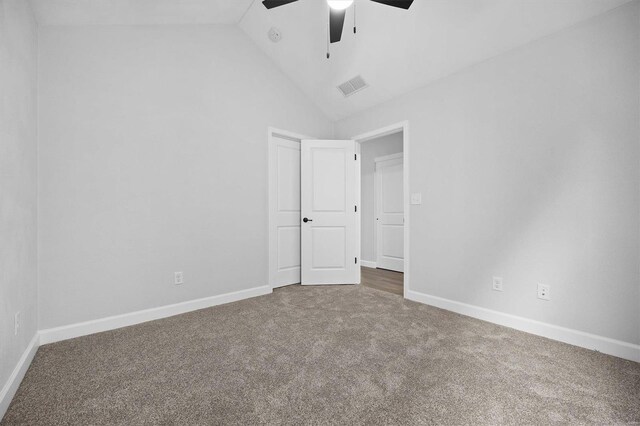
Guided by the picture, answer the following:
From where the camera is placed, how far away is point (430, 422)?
4.32 feet

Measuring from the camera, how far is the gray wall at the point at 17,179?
1.51 meters

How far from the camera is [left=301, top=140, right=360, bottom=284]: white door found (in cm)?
395

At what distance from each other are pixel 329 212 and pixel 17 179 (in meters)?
3.04

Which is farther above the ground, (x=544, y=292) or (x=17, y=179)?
(x=17, y=179)

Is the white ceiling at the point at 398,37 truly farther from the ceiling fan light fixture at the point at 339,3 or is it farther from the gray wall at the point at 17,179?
the gray wall at the point at 17,179

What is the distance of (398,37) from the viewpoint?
9.17ft

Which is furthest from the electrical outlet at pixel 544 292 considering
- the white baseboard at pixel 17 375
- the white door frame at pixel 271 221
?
the white baseboard at pixel 17 375

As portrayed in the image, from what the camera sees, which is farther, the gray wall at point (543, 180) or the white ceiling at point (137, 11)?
the white ceiling at point (137, 11)

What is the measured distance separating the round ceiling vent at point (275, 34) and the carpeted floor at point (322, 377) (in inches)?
123

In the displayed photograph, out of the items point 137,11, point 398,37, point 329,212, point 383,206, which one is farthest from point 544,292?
point 137,11

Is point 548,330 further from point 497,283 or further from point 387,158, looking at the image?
point 387,158

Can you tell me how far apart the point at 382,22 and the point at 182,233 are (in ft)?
9.49

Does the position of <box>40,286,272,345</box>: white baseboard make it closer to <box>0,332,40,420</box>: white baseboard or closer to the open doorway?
<box>0,332,40,420</box>: white baseboard

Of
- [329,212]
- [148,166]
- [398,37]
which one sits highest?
[398,37]
